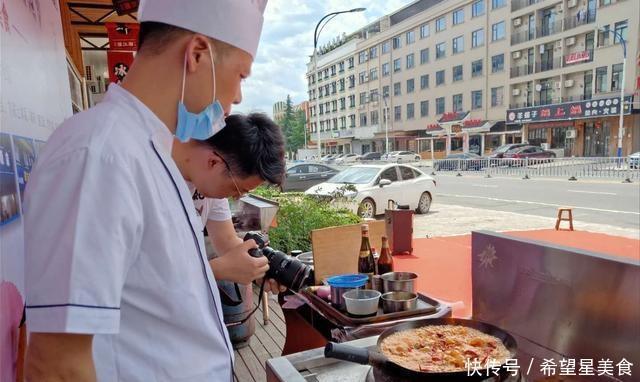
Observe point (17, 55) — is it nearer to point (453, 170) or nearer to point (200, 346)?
point (200, 346)

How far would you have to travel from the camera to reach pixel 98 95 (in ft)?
22.2

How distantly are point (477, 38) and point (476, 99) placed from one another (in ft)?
14.1

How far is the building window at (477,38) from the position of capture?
96.5 feet

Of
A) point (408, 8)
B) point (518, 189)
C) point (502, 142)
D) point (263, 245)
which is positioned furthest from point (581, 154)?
point (263, 245)

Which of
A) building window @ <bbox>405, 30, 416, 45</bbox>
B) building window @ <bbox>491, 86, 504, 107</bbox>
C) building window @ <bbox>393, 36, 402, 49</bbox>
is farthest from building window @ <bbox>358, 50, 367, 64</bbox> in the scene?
building window @ <bbox>491, 86, 504, 107</bbox>

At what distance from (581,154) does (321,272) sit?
27.4m

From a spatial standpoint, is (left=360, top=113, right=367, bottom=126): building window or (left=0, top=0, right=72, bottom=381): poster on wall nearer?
(left=0, top=0, right=72, bottom=381): poster on wall

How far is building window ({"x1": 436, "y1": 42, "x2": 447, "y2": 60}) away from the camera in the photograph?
106 feet

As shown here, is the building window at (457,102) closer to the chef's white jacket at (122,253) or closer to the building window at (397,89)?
the building window at (397,89)

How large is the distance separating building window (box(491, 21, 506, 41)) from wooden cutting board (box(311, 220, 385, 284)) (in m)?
30.5

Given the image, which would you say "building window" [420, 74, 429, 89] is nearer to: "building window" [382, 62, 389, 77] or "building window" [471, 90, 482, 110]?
"building window" [382, 62, 389, 77]

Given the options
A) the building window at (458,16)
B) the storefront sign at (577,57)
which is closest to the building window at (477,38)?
the building window at (458,16)

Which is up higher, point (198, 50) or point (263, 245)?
point (198, 50)

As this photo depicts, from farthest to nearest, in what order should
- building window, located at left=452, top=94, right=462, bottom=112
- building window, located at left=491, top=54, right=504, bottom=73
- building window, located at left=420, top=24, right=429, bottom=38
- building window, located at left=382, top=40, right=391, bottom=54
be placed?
building window, located at left=382, top=40, right=391, bottom=54 < building window, located at left=420, top=24, right=429, bottom=38 < building window, located at left=452, top=94, right=462, bottom=112 < building window, located at left=491, top=54, right=504, bottom=73
